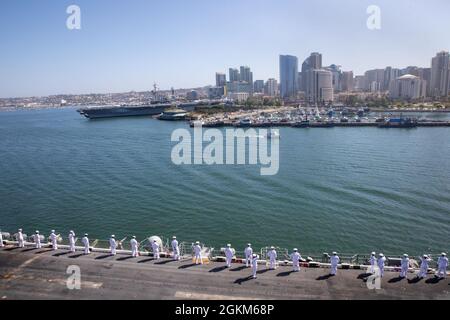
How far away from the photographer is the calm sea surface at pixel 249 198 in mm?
23641

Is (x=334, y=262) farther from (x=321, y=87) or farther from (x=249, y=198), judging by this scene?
(x=321, y=87)

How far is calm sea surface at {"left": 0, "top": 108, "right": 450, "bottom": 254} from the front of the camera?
931 inches

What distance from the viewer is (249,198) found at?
31.1 m

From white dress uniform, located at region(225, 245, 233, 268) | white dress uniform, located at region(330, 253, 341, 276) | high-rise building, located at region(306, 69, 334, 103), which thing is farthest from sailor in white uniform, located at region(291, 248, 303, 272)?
high-rise building, located at region(306, 69, 334, 103)

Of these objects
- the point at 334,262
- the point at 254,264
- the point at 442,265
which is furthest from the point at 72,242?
the point at 442,265

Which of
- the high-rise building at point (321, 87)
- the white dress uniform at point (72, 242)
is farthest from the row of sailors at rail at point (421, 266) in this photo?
the high-rise building at point (321, 87)

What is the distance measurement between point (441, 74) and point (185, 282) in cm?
21243

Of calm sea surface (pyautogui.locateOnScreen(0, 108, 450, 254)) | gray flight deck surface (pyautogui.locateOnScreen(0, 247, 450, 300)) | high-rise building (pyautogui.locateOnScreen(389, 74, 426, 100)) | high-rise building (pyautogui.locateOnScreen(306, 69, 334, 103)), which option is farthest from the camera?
high-rise building (pyautogui.locateOnScreen(306, 69, 334, 103))

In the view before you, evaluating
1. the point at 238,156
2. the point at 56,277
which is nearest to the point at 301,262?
the point at 56,277

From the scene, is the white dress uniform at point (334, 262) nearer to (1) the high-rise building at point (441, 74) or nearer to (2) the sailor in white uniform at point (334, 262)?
(2) the sailor in white uniform at point (334, 262)

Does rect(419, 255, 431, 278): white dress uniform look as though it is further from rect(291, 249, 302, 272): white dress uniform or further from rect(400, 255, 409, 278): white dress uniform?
rect(291, 249, 302, 272): white dress uniform

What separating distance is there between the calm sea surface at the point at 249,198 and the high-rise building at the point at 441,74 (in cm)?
15720

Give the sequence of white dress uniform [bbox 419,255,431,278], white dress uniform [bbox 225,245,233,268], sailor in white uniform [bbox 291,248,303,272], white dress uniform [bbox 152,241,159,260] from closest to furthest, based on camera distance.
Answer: white dress uniform [bbox 419,255,431,278]
sailor in white uniform [bbox 291,248,303,272]
white dress uniform [bbox 225,245,233,268]
white dress uniform [bbox 152,241,159,260]

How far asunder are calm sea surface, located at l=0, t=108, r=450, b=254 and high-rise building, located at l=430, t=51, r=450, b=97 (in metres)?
157
